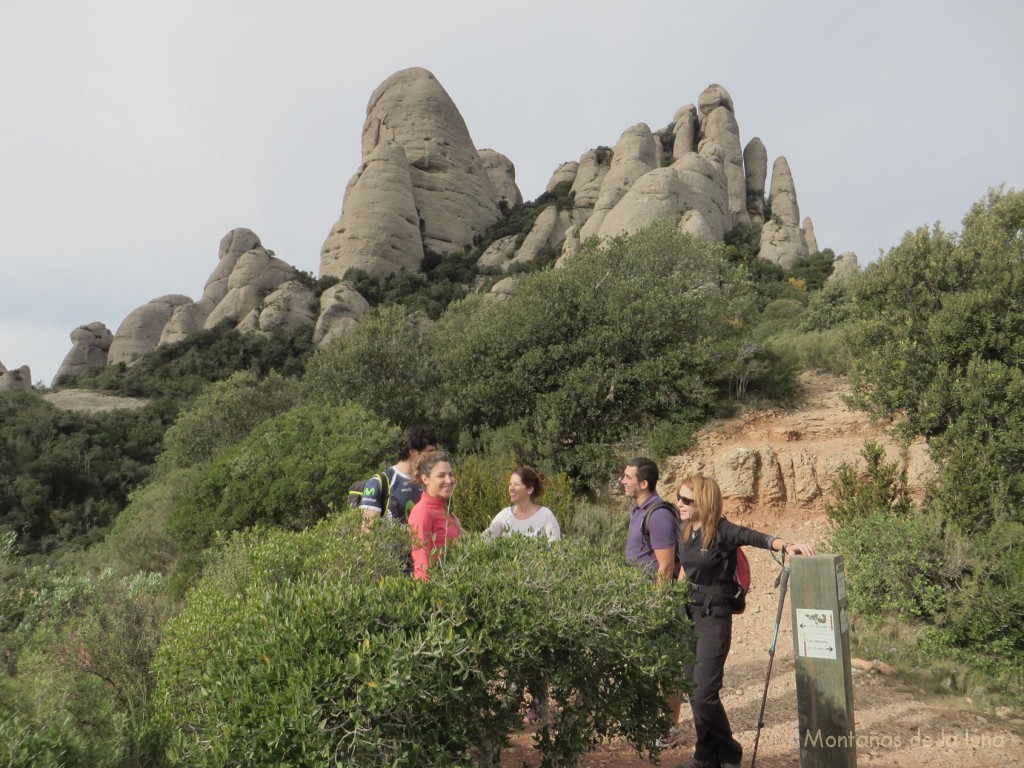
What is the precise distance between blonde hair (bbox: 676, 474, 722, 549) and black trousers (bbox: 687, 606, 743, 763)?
41 cm

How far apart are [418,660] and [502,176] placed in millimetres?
64447

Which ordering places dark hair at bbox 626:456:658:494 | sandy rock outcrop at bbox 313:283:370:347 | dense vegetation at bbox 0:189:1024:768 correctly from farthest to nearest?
1. sandy rock outcrop at bbox 313:283:370:347
2. dark hair at bbox 626:456:658:494
3. dense vegetation at bbox 0:189:1024:768

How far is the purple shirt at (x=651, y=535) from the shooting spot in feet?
12.3

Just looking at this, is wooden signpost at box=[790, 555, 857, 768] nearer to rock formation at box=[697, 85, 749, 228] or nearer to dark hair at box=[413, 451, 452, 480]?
dark hair at box=[413, 451, 452, 480]

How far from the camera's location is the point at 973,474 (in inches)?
309

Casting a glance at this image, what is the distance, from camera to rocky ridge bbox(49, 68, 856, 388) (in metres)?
36.1

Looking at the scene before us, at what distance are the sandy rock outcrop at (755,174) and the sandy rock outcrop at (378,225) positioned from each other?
2893 centimetres

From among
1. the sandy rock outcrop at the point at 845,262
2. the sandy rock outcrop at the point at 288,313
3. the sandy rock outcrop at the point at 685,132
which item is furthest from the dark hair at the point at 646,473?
the sandy rock outcrop at the point at 685,132

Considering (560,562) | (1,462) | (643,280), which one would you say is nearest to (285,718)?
(560,562)

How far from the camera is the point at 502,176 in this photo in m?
62.8

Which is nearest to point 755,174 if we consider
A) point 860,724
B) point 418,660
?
point 860,724

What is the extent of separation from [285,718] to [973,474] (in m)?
8.79

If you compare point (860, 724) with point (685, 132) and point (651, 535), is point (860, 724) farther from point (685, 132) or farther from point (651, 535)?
point (685, 132)

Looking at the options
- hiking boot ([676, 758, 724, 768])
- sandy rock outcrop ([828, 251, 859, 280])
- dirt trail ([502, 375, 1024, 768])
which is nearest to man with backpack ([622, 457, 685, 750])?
hiking boot ([676, 758, 724, 768])
